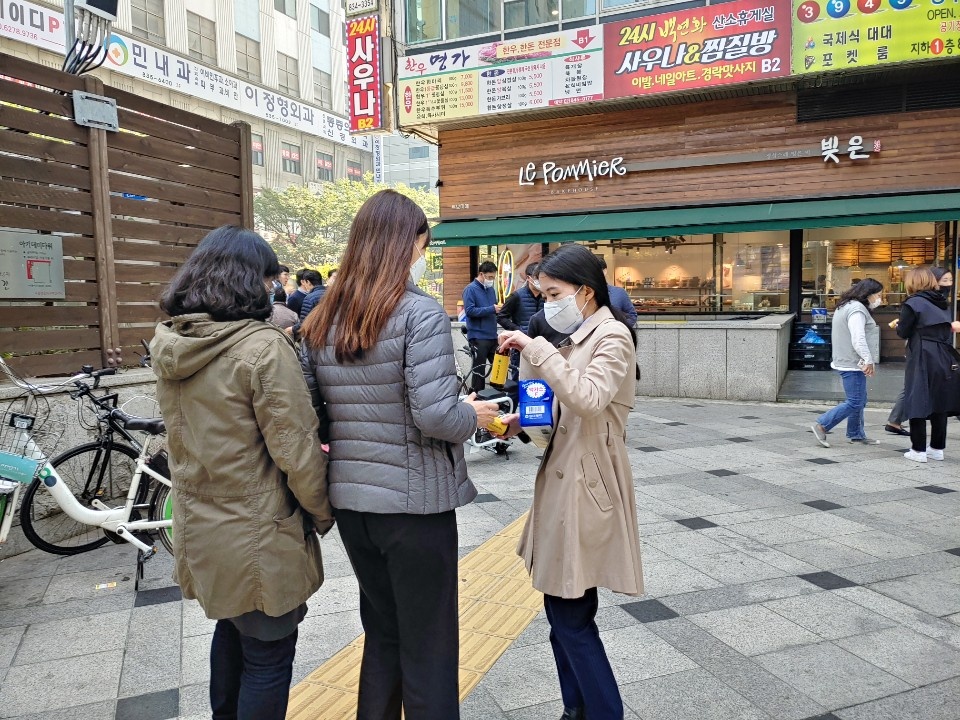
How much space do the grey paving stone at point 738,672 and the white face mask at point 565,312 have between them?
1.64m

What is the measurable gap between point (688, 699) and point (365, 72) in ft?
49.4

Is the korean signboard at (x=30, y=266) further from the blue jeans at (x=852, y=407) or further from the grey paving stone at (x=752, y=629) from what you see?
the blue jeans at (x=852, y=407)

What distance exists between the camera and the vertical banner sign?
1509 centimetres

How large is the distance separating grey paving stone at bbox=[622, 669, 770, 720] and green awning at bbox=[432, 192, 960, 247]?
11026 mm

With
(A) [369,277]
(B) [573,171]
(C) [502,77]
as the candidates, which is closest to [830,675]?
(A) [369,277]

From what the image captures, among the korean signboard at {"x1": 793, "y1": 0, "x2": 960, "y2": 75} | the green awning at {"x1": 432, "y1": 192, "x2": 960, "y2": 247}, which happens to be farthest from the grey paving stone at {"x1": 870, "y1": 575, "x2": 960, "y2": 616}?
the korean signboard at {"x1": 793, "y1": 0, "x2": 960, "y2": 75}

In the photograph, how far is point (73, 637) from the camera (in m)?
3.37

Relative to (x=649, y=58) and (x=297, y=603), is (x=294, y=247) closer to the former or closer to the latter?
(x=649, y=58)

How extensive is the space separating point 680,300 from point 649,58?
527 cm

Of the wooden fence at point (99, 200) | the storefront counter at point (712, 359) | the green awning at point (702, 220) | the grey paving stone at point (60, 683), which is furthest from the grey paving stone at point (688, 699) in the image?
the green awning at point (702, 220)

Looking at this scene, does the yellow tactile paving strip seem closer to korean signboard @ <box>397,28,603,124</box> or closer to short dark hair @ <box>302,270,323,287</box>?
short dark hair @ <box>302,270,323,287</box>

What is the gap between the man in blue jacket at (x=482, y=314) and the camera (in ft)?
27.4

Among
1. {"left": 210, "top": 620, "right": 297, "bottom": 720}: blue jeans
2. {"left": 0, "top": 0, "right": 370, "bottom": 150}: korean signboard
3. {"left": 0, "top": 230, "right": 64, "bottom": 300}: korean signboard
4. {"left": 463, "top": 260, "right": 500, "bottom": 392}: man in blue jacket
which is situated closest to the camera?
{"left": 210, "top": 620, "right": 297, "bottom": 720}: blue jeans

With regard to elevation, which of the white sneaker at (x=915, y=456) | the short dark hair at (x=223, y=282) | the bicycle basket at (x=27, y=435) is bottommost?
the white sneaker at (x=915, y=456)
